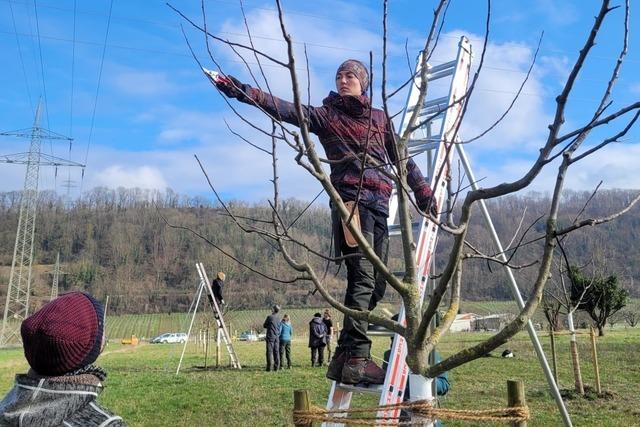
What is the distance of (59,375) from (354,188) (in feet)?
6.76

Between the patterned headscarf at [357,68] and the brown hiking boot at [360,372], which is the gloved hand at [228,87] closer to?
the patterned headscarf at [357,68]

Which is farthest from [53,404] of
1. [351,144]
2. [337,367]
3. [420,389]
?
[351,144]

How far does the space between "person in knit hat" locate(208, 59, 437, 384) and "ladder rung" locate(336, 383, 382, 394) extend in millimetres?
31

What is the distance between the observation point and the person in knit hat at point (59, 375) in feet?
6.12

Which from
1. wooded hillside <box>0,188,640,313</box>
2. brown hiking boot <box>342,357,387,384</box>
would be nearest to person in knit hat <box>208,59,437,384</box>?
brown hiking boot <box>342,357,387,384</box>

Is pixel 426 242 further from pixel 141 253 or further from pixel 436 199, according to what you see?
pixel 141 253

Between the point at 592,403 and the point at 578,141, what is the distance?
7.23 meters

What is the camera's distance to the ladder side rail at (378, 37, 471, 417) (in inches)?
123

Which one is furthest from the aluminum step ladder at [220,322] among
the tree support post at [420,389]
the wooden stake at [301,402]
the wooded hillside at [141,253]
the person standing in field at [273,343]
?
the wooded hillside at [141,253]

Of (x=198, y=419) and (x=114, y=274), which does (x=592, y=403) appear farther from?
(x=114, y=274)

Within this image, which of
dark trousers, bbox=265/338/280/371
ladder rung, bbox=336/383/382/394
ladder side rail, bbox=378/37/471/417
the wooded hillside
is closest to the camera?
ladder side rail, bbox=378/37/471/417

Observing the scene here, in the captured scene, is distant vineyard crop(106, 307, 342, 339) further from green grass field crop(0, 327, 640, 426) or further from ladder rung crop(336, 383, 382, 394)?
ladder rung crop(336, 383, 382, 394)

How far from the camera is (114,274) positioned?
91.0 metres

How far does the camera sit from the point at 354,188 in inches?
140
